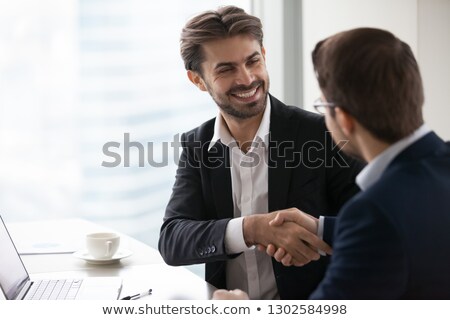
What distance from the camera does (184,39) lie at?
252 centimetres

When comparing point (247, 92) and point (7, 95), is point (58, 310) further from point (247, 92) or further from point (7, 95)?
point (7, 95)

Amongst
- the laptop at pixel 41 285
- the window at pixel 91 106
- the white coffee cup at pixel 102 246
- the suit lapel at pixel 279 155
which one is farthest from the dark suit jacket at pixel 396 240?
the window at pixel 91 106

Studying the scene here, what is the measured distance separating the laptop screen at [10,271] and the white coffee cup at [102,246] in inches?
12.4

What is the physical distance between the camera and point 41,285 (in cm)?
206

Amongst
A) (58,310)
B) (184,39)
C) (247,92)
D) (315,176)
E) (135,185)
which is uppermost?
(184,39)

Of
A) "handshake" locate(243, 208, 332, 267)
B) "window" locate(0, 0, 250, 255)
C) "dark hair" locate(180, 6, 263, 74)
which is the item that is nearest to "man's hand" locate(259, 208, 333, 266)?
"handshake" locate(243, 208, 332, 267)

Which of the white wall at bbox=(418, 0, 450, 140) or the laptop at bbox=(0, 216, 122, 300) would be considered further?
the white wall at bbox=(418, 0, 450, 140)

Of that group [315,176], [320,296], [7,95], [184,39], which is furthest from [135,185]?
[320,296]

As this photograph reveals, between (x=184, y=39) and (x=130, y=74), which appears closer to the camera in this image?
(x=184, y=39)

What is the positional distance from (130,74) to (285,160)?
2.02 metres

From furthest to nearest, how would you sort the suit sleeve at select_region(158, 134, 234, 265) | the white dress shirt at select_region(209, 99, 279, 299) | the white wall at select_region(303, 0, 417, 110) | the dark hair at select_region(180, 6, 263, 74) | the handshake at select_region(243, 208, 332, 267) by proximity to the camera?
the white wall at select_region(303, 0, 417, 110) → the dark hair at select_region(180, 6, 263, 74) → the white dress shirt at select_region(209, 99, 279, 299) → the suit sleeve at select_region(158, 134, 234, 265) → the handshake at select_region(243, 208, 332, 267)

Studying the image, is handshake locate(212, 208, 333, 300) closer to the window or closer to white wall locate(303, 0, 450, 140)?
white wall locate(303, 0, 450, 140)

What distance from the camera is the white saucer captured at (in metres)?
2.36

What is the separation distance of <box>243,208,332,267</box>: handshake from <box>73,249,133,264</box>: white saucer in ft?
1.73
